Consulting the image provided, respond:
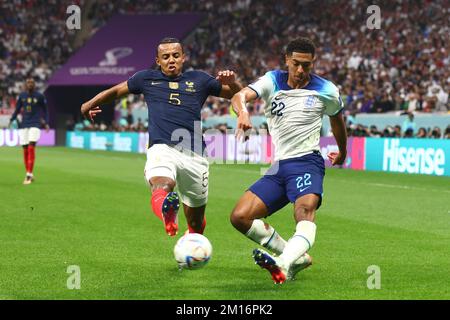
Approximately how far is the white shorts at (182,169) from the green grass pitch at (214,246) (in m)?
0.81

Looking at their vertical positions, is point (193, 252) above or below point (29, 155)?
above

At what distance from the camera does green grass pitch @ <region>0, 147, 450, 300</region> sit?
8.30 m

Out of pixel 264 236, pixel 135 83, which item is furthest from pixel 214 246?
pixel 135 83

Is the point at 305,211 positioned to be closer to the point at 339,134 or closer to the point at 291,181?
the point at 291,181

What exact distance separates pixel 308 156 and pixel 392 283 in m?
1.42

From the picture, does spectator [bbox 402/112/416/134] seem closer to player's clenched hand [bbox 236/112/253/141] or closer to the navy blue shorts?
the navy blue shorts

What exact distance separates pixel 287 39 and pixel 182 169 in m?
37.9

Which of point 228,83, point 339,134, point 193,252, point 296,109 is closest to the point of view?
point 193,252

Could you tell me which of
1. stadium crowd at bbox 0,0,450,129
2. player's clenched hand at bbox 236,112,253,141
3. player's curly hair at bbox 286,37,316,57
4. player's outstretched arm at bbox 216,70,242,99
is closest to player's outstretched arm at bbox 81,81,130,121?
player's outstretched arm at bbox 216,70,242,99

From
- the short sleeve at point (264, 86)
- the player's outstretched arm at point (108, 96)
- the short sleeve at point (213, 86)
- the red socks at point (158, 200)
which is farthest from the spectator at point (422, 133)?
the red socks at point (158, 200)

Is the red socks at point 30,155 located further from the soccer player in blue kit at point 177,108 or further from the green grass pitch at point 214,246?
the soccer player in blue kit at point 177,108

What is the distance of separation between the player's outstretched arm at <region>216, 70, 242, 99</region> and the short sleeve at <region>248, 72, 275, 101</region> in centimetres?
70

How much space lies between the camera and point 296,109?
28.6ft
